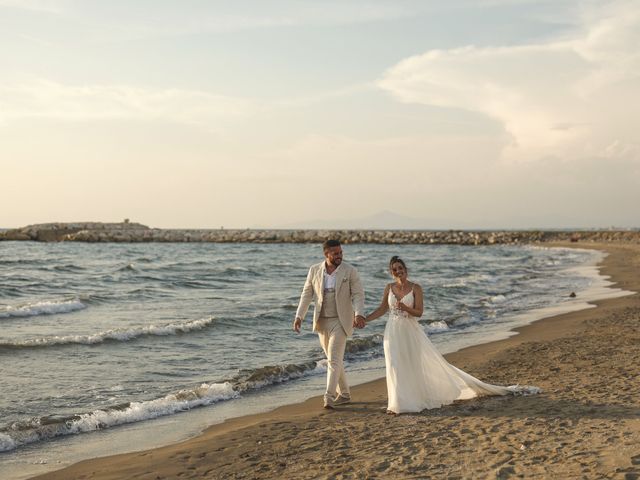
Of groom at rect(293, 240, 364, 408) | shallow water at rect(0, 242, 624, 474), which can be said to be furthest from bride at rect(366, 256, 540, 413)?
shallow water at rect(0, 242, 624, 474)

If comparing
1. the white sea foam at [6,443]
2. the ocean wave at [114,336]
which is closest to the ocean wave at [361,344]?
the ocean wave at [114,336]

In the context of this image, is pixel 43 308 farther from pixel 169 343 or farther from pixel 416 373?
pixel 416 373

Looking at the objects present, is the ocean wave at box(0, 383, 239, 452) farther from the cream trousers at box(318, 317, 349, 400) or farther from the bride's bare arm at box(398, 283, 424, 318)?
the bride's bare arm at box(398, 283, 424, 318)

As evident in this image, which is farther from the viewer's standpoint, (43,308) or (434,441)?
(43,308)

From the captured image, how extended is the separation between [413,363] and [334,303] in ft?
3.93

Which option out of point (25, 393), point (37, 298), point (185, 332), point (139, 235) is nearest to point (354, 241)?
point (139, 235)

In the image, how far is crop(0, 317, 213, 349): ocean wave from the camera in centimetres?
1275

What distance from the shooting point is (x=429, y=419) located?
285 inches

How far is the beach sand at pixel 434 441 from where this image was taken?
554cm

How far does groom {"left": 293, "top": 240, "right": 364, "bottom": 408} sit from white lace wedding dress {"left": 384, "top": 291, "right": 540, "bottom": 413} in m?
0.50

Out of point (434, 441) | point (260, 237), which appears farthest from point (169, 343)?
point (260, 237)

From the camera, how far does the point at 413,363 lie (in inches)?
A: 309

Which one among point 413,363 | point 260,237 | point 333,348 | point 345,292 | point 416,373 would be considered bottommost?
point 416,373

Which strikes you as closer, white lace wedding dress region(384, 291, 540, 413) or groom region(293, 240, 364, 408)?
white lace wedding dress region(384, 291, 540, 413)
